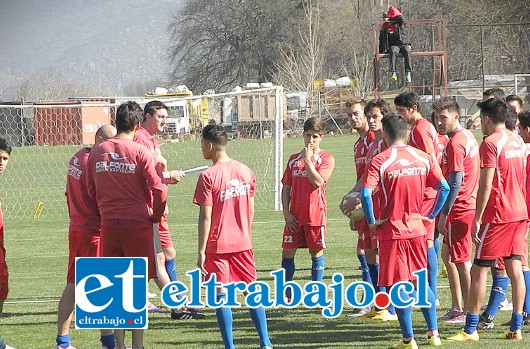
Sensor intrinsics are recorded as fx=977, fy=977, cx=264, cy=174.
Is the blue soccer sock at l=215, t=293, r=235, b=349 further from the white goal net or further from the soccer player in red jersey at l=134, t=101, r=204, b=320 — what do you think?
the white goal net

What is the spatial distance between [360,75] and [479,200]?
61.9 meters

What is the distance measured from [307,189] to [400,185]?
7.66ft

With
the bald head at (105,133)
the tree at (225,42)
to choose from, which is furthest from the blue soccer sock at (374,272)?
the tree at (225,42)

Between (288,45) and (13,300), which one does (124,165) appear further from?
(288,45)

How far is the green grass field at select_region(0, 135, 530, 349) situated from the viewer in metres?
8.57

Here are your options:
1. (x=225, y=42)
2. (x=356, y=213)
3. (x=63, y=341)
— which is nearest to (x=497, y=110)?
(x=356, y=213)

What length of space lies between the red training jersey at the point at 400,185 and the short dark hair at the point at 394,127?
0.30ft

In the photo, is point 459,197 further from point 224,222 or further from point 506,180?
point 224,222

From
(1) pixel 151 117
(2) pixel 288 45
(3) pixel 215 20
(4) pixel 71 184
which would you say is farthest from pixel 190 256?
(3) pixel 215 20

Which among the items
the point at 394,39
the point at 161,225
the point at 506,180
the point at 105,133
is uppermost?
the point at 394,39

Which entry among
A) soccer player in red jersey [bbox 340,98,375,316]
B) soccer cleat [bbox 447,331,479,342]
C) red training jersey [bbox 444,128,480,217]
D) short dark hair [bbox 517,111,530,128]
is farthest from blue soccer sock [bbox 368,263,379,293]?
short dark hair [bbox 517,111,530,128]

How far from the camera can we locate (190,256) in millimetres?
14992

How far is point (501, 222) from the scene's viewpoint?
826 centimetres

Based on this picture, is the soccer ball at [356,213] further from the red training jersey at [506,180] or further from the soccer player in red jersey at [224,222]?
the soccer player in red jersey at [224,222]
